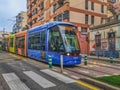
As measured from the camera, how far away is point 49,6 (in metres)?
57.7

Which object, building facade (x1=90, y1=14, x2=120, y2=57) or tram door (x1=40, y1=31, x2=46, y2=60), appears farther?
building facade (x1=90, y1=14, x2=120, y2=57)

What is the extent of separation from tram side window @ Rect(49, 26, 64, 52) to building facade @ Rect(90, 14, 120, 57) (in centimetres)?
1808

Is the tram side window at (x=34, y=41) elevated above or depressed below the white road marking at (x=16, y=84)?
above

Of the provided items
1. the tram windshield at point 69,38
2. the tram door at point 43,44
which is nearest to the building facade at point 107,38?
the tram door at point 43,44

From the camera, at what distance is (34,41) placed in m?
21.5

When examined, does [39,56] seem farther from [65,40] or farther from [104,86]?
[104,86]

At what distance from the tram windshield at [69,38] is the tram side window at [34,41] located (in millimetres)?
3980

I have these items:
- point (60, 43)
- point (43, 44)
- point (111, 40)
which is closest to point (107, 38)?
point (111, 40)

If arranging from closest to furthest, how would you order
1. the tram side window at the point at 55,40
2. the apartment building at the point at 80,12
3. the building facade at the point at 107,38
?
the tram side window at the point at 55,40, the building facade at the point at 107,38, the apartment building at the point at 80,12

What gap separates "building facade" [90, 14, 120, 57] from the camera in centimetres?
3403

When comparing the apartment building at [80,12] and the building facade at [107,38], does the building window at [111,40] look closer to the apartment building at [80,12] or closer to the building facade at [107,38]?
the building facade at [107,38]

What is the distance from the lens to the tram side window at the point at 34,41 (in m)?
20.3

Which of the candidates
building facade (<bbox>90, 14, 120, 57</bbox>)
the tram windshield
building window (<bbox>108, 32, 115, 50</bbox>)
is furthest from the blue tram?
building window (<bbox>108, 32, 115, 50</bbox>)

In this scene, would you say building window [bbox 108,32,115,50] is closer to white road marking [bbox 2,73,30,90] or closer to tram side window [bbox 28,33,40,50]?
tram side window [bbox 28,33,40,50]
